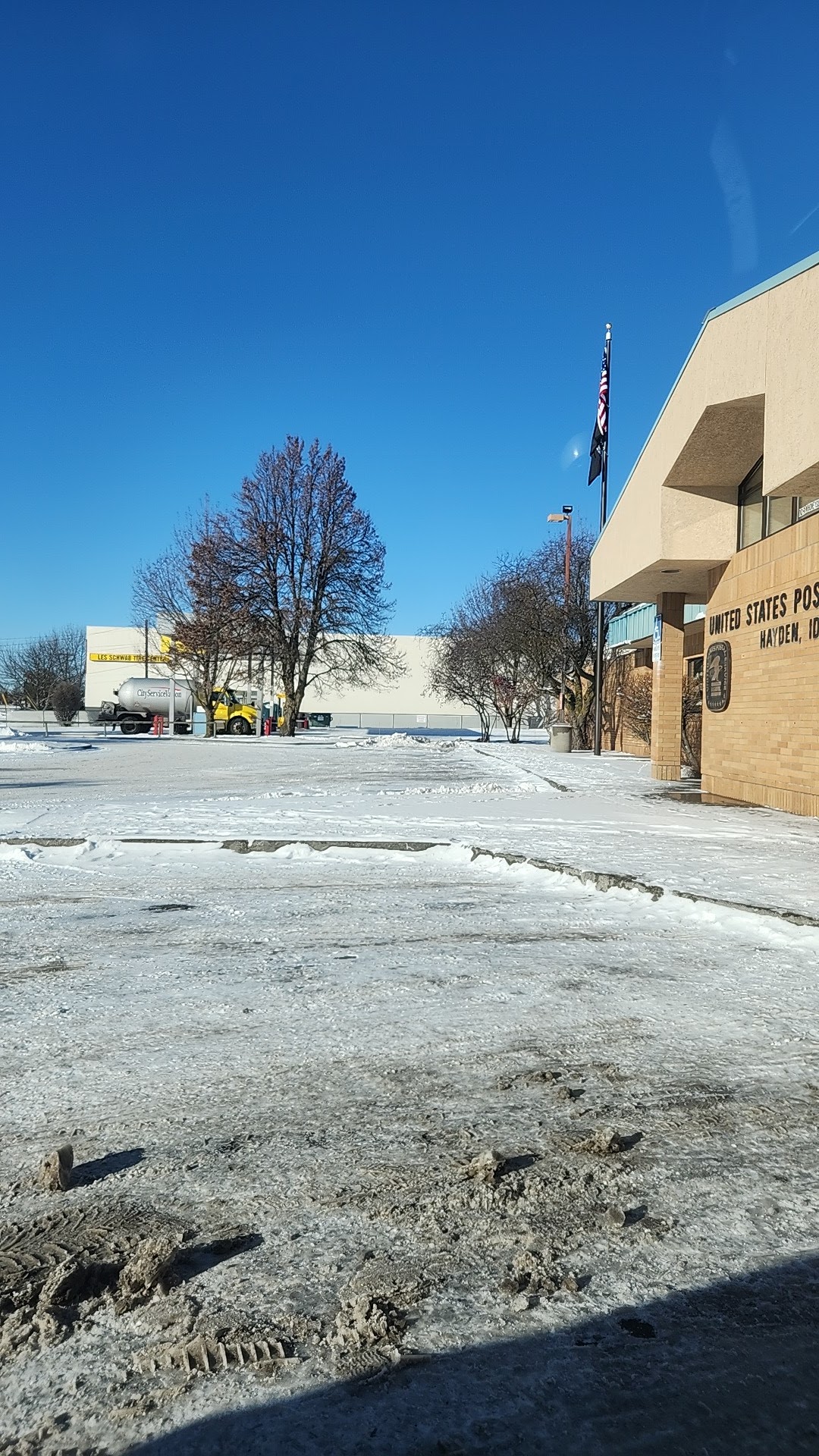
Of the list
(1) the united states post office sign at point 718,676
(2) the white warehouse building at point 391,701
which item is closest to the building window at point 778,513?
(1) the united states post office sign at point 718,676

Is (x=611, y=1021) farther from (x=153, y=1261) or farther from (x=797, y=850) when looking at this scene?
(x=797, y=850)

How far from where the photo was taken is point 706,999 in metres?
4.51

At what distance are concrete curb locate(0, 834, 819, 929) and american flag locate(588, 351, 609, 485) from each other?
846 inches

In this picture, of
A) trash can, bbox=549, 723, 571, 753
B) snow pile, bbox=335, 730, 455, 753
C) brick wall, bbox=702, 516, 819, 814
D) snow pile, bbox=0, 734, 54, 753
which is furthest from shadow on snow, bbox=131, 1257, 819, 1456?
snow pile, bbox=335, 730, 455, 753

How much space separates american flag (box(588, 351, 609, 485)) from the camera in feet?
90.7

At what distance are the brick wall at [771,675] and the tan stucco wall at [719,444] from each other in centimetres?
107

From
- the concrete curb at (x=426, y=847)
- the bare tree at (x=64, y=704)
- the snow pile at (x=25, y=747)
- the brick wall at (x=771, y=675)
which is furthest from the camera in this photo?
the bare tree at (x=64, y=704)

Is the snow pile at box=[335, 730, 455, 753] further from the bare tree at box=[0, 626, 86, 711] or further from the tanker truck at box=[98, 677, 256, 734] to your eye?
the bare tree at box=[0, 626, 86, 711]

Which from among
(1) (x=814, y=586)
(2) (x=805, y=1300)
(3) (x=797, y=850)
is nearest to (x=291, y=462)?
(1) (x=814, y=586)

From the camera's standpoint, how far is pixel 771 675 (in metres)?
14.1

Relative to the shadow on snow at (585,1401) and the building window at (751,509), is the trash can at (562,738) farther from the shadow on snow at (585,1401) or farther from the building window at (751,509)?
the shadow on snow at (585,1401)

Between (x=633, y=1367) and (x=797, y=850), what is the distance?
7996mm

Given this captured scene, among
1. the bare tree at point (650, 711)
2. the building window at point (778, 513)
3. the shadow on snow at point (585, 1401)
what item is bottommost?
the shadow on snow at point (585, 1401)

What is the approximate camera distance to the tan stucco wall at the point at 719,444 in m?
9.82
